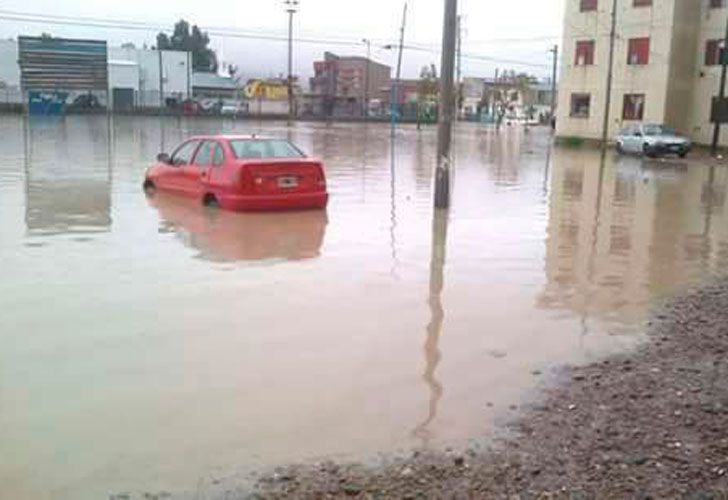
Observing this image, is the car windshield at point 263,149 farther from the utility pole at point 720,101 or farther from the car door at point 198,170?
the utility pole at point 720,101

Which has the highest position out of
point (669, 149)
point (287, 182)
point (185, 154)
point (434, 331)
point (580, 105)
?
point (580, 105)

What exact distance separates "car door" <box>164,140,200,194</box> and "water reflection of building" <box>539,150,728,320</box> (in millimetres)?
6640

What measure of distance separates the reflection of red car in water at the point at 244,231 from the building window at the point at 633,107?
40494 mm

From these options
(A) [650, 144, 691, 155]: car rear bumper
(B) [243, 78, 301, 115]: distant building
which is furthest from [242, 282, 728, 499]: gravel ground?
(B) [243, 78, 301, 115]: distant building

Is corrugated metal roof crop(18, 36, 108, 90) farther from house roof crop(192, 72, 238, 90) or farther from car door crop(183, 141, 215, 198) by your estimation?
car door crop(183, 141, 215, 198)

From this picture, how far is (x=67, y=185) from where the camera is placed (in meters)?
20.2

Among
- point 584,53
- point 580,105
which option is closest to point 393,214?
point 580,105

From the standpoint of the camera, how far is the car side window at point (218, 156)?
1566cm

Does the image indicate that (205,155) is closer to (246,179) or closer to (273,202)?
(246,179)

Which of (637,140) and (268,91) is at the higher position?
(268,91)

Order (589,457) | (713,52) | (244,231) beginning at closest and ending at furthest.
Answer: (589,457)
(244,231)
(713,52)

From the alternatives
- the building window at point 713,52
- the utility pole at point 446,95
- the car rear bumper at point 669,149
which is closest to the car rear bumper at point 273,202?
the utility pole at point 446,95

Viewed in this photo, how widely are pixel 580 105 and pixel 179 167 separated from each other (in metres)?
43.0

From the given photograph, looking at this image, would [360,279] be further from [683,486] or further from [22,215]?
[22,215]
